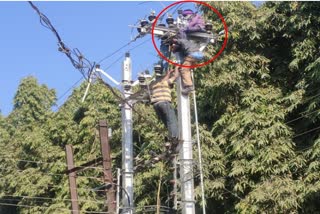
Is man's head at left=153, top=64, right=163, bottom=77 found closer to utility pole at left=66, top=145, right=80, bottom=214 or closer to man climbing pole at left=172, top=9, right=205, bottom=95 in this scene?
man climbing pole at left=172, top=9, right=205, bottom=95

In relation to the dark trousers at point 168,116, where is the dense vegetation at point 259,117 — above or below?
above

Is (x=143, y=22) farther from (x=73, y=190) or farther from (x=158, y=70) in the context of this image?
(x=73, y=190)

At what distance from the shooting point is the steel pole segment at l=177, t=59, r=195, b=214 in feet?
24.9

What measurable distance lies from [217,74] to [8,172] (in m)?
14.0

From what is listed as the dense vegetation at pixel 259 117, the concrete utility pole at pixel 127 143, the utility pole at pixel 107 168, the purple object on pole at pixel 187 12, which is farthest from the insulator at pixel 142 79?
the dense vegetation at pixel 259 117

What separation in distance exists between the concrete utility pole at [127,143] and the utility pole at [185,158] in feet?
5.21

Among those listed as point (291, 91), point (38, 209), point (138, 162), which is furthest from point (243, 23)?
point (38, 209)

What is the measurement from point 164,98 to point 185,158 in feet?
4.10

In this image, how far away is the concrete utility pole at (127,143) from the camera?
376 inches

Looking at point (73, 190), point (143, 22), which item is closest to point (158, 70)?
point (143, 22)

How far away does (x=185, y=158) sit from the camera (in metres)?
7.90

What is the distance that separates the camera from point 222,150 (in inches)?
540

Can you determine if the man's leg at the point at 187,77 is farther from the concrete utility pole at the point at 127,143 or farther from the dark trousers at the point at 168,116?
the concrete utility pole at the point at 127,143

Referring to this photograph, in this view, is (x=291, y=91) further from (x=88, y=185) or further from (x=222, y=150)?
(x=88, y=185)
